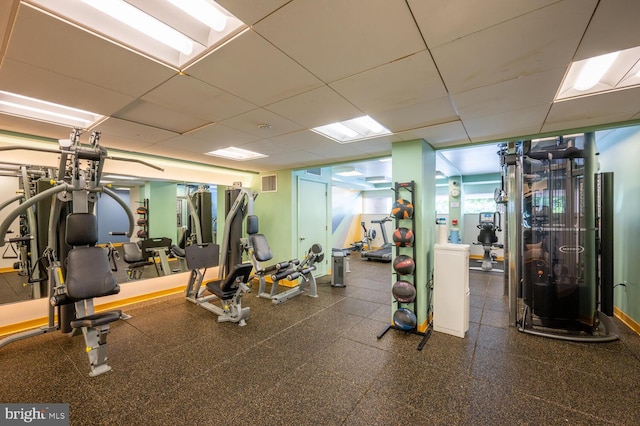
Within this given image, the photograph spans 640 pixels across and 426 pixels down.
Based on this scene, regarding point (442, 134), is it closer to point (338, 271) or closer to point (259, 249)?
point (259, 249)

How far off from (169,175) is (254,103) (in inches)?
136

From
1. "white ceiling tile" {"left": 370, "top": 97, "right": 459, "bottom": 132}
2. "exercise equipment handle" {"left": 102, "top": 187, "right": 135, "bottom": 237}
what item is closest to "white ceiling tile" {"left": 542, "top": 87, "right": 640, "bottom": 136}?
"white ceiling tile" {"left": 370, "top": 97, "right": 459, "bottom": 132}

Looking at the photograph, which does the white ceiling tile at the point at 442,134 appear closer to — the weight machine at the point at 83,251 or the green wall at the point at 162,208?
the weight machine at the point at 83,251

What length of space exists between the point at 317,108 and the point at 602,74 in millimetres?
2167

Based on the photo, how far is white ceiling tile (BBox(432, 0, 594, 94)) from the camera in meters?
1.23

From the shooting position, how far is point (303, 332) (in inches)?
128

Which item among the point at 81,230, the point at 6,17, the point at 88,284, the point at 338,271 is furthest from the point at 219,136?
the point at 338,271

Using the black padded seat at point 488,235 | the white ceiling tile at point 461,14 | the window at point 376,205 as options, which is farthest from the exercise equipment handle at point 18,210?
the window at point 376,205

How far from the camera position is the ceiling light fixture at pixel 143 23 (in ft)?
4.26

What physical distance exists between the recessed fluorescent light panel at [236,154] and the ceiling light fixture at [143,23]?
2.48 metres

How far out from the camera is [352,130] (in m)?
3.19

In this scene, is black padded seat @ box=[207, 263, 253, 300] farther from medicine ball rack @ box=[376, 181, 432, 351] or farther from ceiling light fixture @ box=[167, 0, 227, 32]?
ceiling light fixture @ box=[167, 0, 227, 32]

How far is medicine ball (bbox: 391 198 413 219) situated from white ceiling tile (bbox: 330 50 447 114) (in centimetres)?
127

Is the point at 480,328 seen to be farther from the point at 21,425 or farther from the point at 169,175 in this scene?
the point at 169,175
